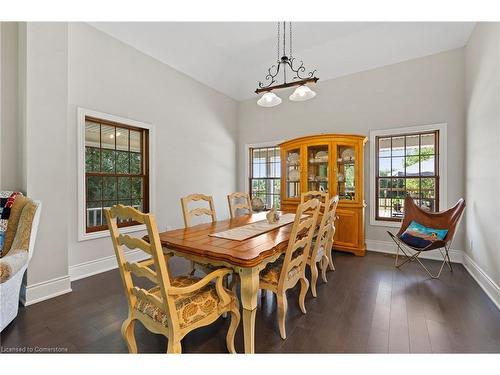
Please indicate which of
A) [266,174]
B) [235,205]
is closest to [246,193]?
[235,205]

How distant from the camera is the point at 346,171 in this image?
3.94m

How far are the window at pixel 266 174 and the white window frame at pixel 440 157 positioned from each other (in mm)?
1807

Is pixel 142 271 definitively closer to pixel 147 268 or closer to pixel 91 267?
pixel 147 268

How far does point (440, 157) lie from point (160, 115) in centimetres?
436

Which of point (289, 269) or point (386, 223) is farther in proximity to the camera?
point (386, 223)

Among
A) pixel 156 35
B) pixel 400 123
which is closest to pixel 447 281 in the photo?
pixel 400 123

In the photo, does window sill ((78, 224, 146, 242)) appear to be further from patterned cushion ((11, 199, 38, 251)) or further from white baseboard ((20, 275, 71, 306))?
patterned cushion ((11, 199, 38, 251))

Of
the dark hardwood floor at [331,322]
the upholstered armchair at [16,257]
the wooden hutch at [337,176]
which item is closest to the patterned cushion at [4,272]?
the upholstered armchair at [16,257]

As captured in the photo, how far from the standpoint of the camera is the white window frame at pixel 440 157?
347 cm

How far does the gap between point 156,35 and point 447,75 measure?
429 cm

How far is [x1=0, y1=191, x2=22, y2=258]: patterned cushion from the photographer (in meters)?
2.06

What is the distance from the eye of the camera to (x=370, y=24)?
3367 mm

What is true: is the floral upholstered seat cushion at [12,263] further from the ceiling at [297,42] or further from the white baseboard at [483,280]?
the white baseboard at [483,280]

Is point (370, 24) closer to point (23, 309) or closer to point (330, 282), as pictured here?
point (330, 282)
